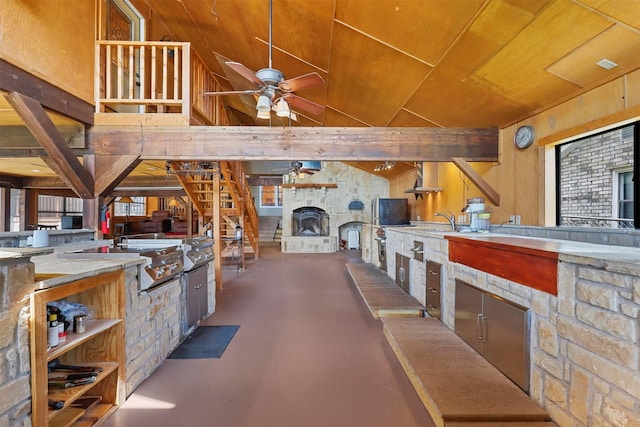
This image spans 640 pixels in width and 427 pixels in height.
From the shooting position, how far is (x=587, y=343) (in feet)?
4.93

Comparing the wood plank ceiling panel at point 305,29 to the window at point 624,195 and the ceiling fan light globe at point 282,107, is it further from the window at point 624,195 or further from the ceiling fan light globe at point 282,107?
the window at point 624,195

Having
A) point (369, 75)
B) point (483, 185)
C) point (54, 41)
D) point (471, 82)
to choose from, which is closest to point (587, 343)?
point (483, 185)

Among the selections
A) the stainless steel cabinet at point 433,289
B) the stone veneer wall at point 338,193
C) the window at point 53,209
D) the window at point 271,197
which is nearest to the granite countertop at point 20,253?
the stainless steel cabinet at point 433,289

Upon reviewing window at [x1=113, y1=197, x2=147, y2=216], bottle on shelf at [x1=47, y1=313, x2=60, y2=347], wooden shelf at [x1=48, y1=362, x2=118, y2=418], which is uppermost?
window at [x1=113, y1=197, x2=147, y2=216]

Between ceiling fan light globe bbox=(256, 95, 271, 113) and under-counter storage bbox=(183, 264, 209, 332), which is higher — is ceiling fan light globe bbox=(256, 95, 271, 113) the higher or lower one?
the higher one

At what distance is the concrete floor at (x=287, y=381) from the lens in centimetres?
195

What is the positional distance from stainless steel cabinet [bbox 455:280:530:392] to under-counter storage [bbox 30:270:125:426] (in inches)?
105

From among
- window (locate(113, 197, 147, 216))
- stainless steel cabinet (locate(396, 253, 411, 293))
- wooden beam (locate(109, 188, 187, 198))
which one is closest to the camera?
stainless steel cabinet (locate(396, 253, 411, 293))

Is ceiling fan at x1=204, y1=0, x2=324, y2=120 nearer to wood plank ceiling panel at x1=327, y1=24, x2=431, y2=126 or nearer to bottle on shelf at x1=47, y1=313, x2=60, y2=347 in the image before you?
wood plank ceiling panel at x1=327, y1=24, x2=431, y2=126

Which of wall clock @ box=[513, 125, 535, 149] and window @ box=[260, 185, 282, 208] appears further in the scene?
window @ box=[260, 185, 282, 208]

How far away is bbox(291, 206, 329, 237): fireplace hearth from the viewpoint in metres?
11.0

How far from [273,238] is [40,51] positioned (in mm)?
10087

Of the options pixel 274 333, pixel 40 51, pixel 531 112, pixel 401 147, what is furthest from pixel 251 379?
pixel 531 112

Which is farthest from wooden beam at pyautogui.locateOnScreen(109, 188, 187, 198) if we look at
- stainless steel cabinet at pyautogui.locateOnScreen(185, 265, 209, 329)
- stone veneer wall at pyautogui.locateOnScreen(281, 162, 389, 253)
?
stainless steel cabinet at pyautogui.locateOnScreen(185, 265, 209, 329)
